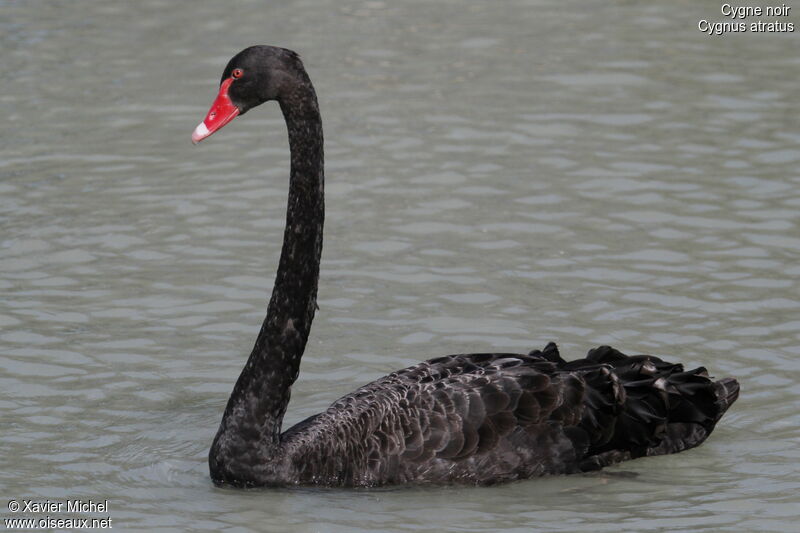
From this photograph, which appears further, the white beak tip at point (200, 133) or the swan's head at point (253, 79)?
the swan's head at point (253, 79)

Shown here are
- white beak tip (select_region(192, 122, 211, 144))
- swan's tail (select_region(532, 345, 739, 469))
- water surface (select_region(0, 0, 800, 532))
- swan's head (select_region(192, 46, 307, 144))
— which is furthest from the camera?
swan's tail (select_region(532, 345, 739, 469))

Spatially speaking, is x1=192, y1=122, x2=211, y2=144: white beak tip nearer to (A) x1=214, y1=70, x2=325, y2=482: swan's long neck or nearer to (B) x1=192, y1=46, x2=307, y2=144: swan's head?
(B) x1=192, y1=46, x2=307, y2=144: swan's head

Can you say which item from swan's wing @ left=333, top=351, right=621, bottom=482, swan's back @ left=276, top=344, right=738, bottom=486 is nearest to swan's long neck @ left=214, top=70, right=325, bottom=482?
swan's back @ left=276, top=344, right=738, bottom=486

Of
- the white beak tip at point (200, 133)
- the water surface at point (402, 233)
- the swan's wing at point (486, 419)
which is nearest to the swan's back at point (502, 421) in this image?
the swan's wing at point (486, 419)

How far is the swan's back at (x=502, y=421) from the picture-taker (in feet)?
24.9

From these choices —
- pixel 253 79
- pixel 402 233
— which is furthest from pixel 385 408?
pixel 402 233

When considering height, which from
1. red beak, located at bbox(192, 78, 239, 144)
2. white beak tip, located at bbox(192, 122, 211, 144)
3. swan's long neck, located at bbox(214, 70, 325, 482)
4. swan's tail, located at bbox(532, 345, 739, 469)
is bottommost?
swan's tail, located at bbox(532, 345, 739, 469)

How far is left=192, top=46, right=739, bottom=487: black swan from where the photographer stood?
7.56 m

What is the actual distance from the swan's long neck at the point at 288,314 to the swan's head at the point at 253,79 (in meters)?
0.07

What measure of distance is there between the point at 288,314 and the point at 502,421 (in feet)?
3.89

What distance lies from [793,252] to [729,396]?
268cm

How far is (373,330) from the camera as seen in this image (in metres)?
9.60

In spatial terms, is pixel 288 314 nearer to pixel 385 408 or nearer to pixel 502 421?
pixel 385 408

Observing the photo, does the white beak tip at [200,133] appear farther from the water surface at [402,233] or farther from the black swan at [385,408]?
the water surface at [402,233]
